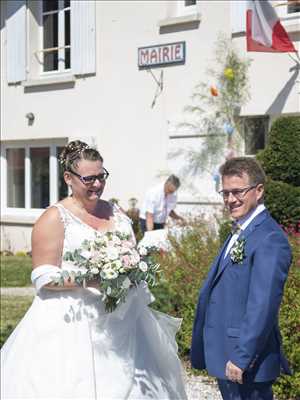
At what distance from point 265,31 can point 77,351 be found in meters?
7.05

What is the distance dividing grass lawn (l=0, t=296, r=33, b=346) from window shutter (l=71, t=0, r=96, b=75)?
511 centimetres

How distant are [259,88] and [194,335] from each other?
7.46m

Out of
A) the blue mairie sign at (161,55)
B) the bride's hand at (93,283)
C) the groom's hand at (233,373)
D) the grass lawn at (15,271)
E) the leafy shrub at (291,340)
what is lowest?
the grass lawn at (15,271)

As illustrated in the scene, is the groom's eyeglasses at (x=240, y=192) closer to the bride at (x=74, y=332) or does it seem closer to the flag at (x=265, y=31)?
the bride at (x=74, y=332)

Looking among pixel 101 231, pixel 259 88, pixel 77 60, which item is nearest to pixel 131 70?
pixel 77 60

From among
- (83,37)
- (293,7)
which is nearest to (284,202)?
(293,7)

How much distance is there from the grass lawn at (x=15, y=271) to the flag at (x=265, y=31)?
16.3 feet

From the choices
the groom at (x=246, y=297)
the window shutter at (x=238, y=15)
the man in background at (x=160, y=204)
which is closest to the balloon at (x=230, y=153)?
the man in background at (x=160, y=204)

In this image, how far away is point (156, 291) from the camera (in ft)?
23.3

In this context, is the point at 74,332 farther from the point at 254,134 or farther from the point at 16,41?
the point at 16,41

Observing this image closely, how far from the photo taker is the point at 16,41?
15.1 metres

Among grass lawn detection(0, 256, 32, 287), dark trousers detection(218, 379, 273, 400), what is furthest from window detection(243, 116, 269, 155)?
dark trousers detection(218, 379, 273, 400)

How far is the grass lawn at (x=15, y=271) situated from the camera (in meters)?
11.5

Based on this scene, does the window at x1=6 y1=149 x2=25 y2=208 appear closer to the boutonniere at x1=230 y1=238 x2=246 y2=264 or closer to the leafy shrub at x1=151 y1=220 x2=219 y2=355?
the leafy shrub at x1=151 y1=220 x2=219 y2=355
